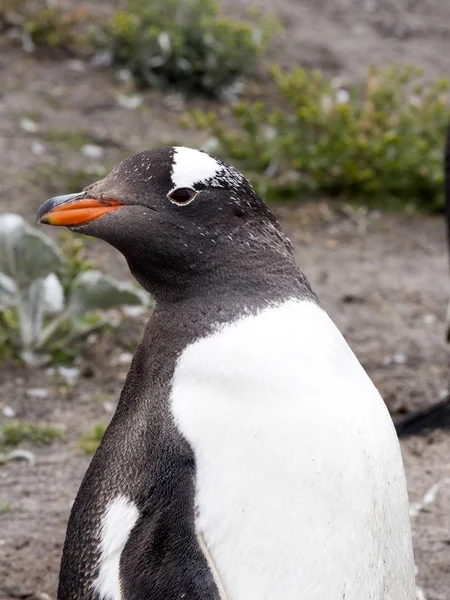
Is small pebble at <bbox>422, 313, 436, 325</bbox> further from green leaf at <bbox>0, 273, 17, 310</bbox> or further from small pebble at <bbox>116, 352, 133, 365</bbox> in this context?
green leaf at <bbox>0, 273, 17, 310</bbox>

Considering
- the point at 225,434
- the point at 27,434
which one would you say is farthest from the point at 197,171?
the point at 27,434

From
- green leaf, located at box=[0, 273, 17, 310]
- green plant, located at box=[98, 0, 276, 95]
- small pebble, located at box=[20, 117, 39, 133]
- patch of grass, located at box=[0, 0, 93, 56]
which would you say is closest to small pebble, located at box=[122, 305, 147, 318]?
green leaf, located at box=[0, 273, 17, 310]

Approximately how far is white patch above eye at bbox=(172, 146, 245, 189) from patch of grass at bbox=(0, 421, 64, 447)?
1.72 metres

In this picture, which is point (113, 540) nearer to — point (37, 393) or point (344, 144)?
point (37, 393)

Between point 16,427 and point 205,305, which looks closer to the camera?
point 205,305

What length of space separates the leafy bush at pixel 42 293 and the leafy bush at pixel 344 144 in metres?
2.15

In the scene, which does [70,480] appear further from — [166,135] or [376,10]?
[376,10]

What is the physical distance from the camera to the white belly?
68.7 inches

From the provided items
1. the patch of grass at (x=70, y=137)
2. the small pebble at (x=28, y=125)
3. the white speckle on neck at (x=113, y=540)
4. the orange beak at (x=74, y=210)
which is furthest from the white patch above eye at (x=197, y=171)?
the small pebble at (x=28, y=125)

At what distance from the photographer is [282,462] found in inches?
68.9

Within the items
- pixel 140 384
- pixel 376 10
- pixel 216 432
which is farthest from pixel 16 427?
pixel 376 10

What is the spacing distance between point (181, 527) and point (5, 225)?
75.2 inches

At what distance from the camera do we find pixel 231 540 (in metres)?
1.75

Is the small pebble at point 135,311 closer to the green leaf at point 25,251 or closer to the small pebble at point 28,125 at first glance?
the green leaf at point 25,251
